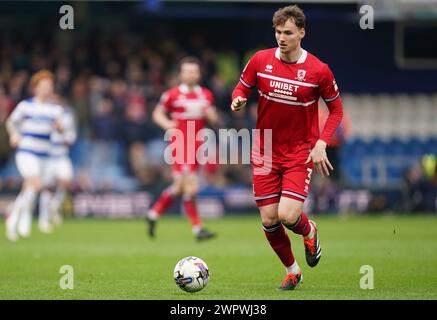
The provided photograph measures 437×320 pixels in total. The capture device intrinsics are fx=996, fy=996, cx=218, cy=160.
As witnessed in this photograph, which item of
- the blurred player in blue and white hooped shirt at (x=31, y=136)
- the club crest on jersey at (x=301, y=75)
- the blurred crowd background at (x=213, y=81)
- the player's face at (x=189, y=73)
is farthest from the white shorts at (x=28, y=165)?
the club crest on jersey at (x=301, y=75)

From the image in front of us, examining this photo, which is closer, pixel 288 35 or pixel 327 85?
pixel 288 35

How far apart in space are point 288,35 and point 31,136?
9147 mm

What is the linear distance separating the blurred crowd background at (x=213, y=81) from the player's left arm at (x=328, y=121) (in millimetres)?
13879

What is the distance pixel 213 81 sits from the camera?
25.6m

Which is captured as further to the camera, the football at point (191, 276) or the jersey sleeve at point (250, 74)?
the jersey sleeve at point (250, 74)

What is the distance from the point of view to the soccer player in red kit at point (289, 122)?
9641mm

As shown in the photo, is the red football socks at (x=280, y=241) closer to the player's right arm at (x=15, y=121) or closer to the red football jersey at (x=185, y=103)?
the red football jersey at (x=185, y=103)

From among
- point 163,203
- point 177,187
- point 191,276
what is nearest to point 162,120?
point 177,187

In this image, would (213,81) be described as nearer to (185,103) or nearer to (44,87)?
(185,103)

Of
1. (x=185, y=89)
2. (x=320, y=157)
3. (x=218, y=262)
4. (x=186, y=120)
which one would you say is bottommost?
(x=218, y=262)

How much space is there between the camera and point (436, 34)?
84.9 ft
